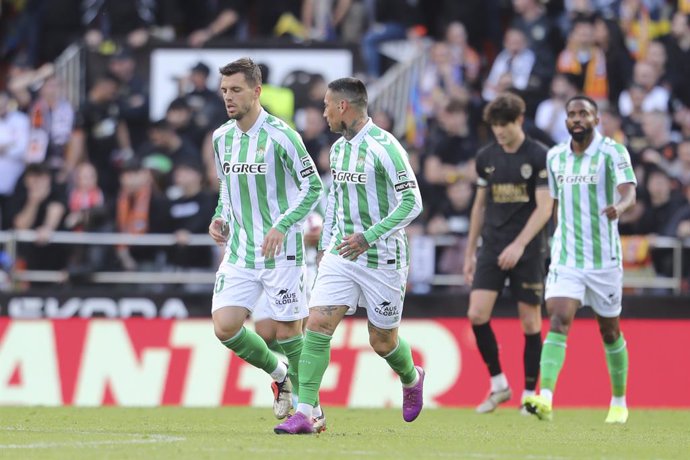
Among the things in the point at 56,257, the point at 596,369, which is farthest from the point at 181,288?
the point at 596,369

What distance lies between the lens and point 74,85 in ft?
68.7

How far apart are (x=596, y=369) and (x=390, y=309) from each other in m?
5.42

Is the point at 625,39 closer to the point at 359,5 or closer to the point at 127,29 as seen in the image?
the point at 359,5

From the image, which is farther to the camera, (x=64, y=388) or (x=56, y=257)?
(x=56, y=257)

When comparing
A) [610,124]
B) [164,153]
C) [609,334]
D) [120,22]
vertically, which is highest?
[120,22]

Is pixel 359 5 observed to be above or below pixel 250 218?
above

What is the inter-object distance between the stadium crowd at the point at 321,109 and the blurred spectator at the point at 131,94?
1.0 inches

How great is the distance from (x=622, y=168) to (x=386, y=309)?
109 inches

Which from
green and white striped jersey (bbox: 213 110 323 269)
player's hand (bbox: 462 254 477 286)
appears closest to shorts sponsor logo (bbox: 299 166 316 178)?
green and white striped jersey (bbox: 213 110 323 269)

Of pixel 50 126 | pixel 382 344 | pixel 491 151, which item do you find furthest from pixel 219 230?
pixel 50 126

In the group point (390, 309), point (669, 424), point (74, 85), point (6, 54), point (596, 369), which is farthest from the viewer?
point (6, 54)

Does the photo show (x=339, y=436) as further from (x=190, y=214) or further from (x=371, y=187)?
(x=190, y=214)

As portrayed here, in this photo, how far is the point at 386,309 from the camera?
10.0 meters

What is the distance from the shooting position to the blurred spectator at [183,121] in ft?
61.3
